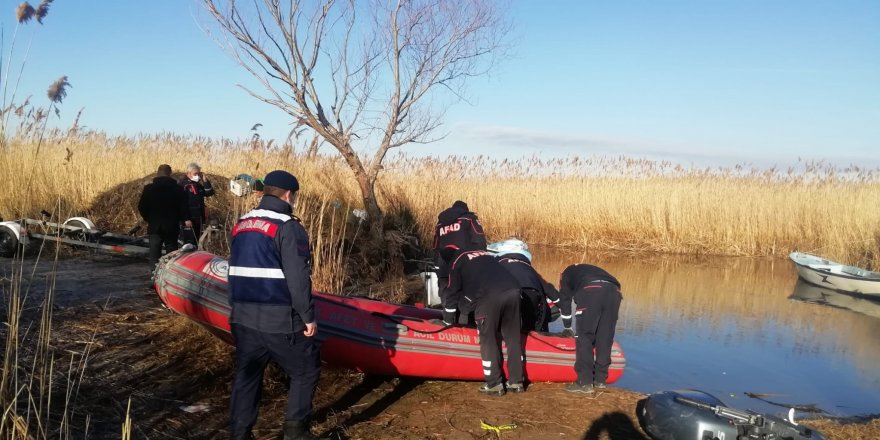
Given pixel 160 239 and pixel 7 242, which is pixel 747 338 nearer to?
pixel 160 239

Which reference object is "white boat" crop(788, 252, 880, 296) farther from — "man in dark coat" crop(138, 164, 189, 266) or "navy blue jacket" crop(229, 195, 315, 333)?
"navy blue jacket" crop(229, 195, 315, 333)

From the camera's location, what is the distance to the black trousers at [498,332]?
530 cm

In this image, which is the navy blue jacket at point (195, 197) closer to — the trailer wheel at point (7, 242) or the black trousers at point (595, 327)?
the trailer wheel at point (7, 242)

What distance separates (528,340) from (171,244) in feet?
16.6

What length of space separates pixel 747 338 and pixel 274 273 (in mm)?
7136

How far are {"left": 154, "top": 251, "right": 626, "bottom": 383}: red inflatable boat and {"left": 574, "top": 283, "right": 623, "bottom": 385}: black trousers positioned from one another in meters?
0.29

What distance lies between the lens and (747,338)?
8.75 m

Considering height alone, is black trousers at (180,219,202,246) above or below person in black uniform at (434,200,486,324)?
below

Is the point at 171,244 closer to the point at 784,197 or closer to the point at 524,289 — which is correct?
the point at 524,289

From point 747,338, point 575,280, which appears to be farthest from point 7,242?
point 747,338

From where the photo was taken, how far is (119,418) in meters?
4.35

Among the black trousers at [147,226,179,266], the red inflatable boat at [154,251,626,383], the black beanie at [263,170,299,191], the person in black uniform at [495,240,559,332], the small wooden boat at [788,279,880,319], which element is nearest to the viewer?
the black beanie at [263,170,299,191]

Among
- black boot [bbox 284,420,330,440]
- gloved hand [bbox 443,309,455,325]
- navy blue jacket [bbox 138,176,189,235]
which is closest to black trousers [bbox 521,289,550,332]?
gloved hand [bbox 443,309,455,325]

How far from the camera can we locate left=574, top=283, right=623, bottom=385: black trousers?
5.42 meters
